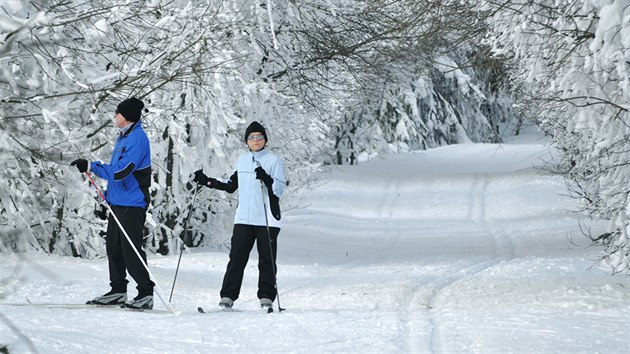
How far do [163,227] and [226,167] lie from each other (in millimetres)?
1563

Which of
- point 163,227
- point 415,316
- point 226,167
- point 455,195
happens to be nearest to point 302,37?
point 226,167

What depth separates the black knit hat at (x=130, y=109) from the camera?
9.50 m

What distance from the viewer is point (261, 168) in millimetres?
10164

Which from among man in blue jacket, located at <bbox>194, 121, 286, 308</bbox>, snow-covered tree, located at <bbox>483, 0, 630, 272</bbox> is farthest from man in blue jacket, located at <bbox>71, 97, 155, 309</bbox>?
snow-covered tree, located at <bbox>483, 0, 630, 272</bbox>

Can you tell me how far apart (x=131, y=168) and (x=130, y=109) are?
1.75ft

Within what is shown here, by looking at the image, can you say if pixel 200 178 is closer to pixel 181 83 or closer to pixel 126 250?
pixel 126 250

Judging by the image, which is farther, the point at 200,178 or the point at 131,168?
the point at 200,178

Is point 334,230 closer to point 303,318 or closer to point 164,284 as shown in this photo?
point 164,284

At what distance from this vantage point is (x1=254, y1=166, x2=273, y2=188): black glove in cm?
1011

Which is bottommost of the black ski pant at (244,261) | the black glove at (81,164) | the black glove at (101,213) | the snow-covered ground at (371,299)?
the snow-covered ground at (371,299)

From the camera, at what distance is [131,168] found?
941 cm

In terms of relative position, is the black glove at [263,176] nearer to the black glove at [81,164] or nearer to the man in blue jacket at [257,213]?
the man in blue jacket at [257,213]

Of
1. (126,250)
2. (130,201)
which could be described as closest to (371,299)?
(126,250)

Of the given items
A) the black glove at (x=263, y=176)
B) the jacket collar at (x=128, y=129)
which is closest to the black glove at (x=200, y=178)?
the black glove at (x=263, y=176)
